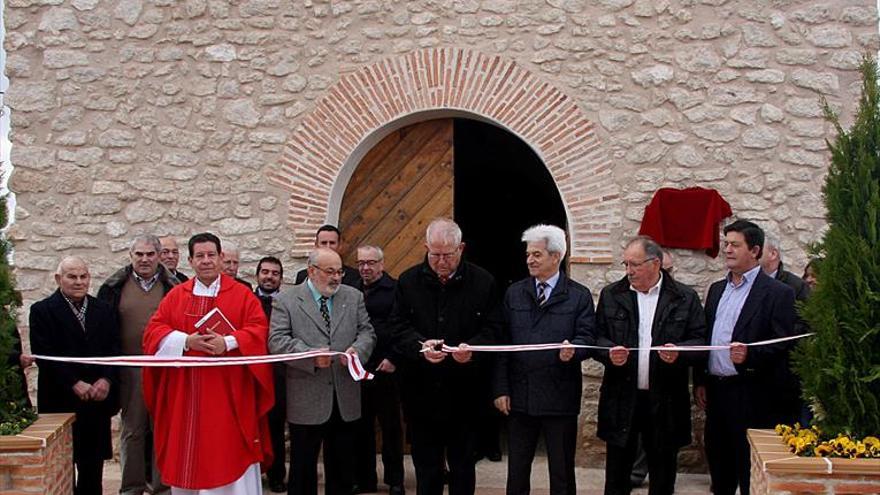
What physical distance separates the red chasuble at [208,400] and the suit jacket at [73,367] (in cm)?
45

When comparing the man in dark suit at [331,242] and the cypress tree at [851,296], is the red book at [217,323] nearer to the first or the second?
the man in dark suit at [331,242]

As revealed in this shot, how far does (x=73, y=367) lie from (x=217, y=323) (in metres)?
0.98

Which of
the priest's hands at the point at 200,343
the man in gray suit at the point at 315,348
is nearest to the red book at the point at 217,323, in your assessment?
the priest's hands at the point at 200,343

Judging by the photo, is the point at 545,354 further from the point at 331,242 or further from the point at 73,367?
the point at 73,367

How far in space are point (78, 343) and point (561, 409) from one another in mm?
2948

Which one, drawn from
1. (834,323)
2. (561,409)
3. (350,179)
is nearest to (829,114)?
(834,323)

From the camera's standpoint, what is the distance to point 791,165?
729cm

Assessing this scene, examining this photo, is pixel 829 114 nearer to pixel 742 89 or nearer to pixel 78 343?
pixel 742 89

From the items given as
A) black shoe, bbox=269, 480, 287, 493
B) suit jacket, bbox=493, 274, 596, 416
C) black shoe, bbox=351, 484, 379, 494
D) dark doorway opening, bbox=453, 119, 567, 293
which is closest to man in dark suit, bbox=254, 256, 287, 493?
black shoe, bbox=269, 480, 287, 493

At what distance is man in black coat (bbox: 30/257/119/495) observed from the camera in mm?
5918

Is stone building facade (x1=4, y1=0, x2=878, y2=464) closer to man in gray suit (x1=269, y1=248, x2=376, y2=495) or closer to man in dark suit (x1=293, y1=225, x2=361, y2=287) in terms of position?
man in dark suit (x1=293, y1=225, x2=361, y2=287)

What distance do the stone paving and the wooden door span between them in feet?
5.65

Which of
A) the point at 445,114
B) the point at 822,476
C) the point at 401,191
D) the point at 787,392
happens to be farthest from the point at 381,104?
the point at 822,476

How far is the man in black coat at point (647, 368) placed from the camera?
5.66 metres
